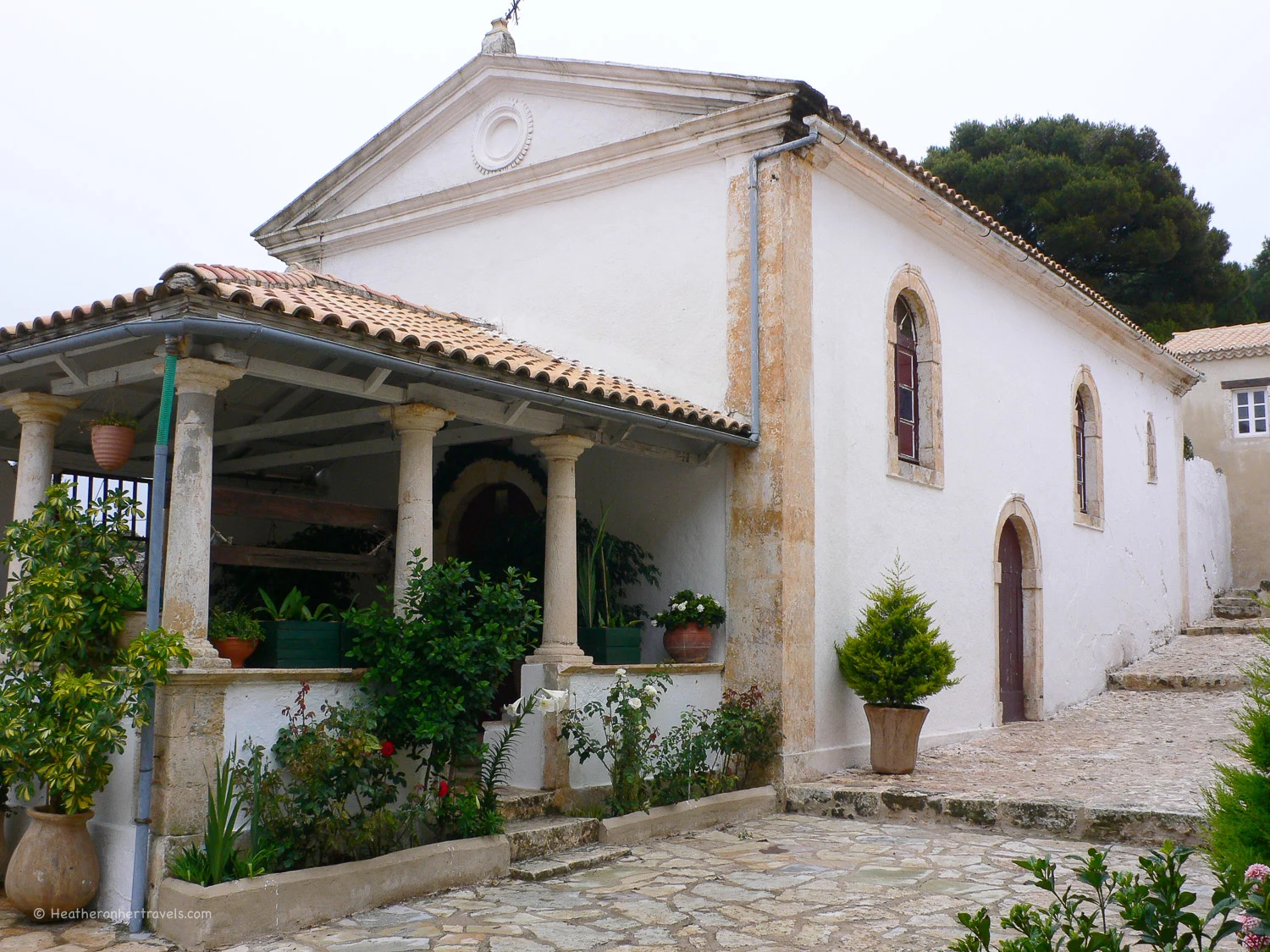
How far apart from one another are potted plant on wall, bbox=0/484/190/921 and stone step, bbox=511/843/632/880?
7.25 ft

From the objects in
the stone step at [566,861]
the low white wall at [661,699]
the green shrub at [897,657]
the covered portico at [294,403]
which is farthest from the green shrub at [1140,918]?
the green shrub at [897,657]

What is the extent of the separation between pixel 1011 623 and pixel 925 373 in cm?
330

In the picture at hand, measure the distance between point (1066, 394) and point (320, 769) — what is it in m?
11.2

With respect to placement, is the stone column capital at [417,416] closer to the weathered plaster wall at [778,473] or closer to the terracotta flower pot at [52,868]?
the terracotta flower pot at [52,868]

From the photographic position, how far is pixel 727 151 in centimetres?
922

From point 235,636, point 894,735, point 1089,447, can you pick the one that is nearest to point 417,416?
point 235,636

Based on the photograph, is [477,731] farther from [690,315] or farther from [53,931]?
[690,315]

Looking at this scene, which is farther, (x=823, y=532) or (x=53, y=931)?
(x=823, y=532)

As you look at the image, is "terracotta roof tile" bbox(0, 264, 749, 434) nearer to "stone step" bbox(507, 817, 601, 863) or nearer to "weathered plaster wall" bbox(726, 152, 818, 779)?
"weathered plaster wall" bbox(726, 152, 818, 779)

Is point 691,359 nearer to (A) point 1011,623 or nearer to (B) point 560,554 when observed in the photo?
(B) point 560,554

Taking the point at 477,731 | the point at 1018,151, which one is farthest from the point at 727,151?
the point at 1018,151

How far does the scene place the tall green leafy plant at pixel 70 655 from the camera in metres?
5.27

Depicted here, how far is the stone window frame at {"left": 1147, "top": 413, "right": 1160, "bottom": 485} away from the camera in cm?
1716

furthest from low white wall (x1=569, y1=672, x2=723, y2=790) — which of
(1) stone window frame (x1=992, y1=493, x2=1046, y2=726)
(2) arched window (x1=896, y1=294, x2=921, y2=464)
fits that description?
(1) stone window frame (x1=992, y1=493, x2=1046, y2=726)
